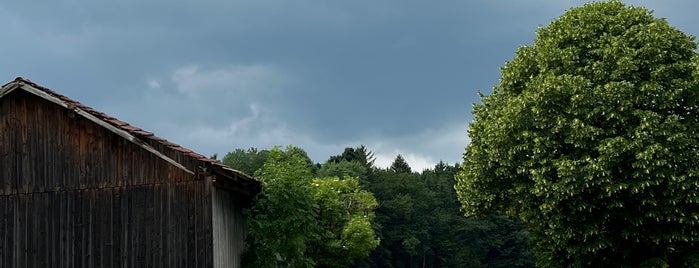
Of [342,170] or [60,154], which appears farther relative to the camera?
[342,170]

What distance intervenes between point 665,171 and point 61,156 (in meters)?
19.9

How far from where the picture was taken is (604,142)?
28297 mm

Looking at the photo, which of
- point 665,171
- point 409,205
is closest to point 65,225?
point 665,171

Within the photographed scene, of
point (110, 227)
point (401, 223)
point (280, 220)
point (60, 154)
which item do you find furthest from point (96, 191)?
point (401, 223)

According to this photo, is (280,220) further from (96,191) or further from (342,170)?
(342,170)

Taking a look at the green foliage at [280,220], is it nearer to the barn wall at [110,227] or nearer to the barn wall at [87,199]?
the barn wall at [110,227]

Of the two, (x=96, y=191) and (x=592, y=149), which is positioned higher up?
(x=592, y=149)

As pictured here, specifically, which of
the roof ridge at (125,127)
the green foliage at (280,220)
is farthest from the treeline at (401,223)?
the roof ridge at (125,127)

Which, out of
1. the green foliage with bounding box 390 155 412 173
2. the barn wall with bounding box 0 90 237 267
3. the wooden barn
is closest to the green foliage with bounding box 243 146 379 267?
the wooden barn

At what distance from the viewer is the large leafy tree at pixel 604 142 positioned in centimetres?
2820

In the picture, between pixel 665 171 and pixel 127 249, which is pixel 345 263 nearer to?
pixel 665 171

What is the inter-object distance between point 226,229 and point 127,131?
3.87 metres

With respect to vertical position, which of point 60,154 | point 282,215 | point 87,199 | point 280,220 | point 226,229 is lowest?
point 226,229

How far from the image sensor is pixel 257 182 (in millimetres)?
21672
